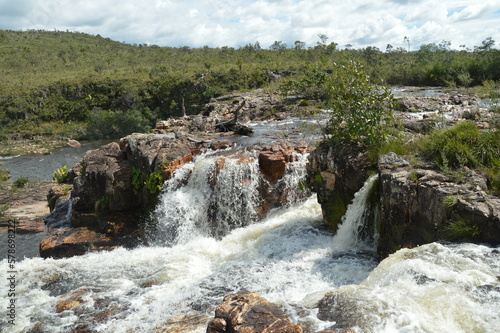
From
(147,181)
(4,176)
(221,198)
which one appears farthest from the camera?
(4,176)

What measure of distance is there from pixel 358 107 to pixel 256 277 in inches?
174

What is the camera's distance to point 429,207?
20.4 feet

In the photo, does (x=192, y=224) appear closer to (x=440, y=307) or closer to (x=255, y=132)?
(x=255, y=132)

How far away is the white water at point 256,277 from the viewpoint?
4.41m

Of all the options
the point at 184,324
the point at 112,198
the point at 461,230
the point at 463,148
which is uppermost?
the point at 463,148

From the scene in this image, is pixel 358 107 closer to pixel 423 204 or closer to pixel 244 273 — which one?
→ pixel 423 204

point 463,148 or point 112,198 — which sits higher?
point 463,148

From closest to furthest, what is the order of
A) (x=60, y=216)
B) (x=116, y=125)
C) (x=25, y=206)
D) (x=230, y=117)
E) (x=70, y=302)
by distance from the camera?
(x=70, y=302) → (x=60, y=216) → (x=25, y=206) → (x=230, y=117) → (x=116, y=125)

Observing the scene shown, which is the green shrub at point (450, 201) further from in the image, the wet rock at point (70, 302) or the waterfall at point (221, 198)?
the wet rock at point (70, 302)

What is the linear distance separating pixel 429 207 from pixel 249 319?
151 inches

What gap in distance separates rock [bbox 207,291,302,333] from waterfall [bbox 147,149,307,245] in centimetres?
633

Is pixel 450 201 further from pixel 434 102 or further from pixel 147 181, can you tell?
pixel 434 102

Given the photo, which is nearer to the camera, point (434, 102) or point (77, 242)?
point (77, 242)

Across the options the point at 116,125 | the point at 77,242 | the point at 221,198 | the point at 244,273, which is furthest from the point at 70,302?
the point at 116,125
